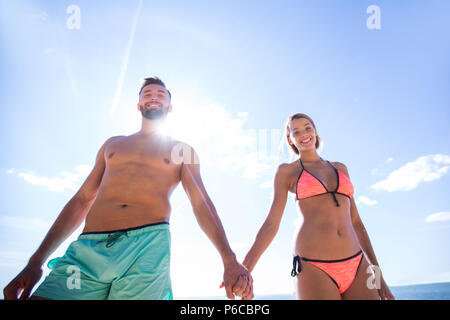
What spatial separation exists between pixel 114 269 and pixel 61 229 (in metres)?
1.03

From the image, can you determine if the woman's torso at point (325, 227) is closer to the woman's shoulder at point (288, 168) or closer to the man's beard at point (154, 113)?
the woman's shoulder at point (288, 168)

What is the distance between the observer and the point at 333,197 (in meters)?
3.36

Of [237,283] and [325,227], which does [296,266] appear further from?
[237,283]

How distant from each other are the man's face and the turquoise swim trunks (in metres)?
1.70

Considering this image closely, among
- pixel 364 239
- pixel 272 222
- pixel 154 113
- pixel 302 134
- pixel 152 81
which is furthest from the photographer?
pixel 152 81

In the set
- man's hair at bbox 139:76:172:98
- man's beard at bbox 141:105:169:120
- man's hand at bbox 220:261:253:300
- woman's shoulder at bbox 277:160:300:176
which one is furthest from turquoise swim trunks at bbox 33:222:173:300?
man's hair at bbox 139:76:172:98

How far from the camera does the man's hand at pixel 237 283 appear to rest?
2102mm

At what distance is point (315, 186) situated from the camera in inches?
134

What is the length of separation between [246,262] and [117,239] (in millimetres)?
1301

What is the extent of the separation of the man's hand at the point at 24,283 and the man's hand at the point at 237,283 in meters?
1.77

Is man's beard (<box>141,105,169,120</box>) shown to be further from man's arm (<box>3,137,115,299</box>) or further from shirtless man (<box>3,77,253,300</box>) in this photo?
man's arm (<box>3,137,115,299</box>)

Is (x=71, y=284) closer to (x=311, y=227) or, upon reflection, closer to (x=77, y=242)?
(x=77, y=242)

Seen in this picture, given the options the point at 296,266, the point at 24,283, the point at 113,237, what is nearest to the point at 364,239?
the point at 296,266
